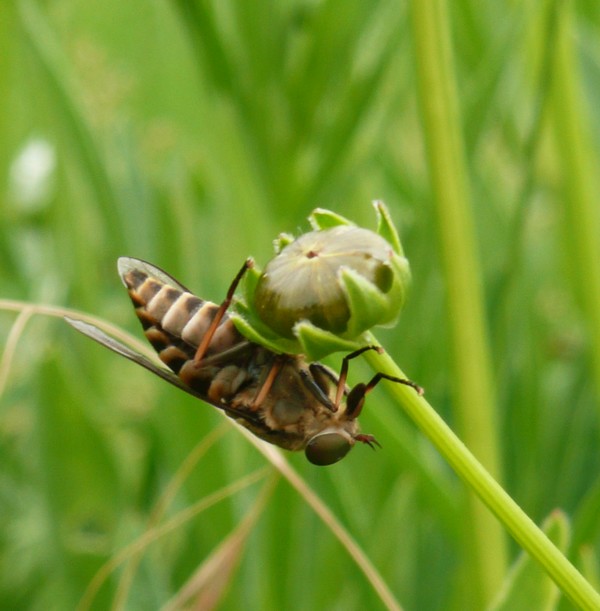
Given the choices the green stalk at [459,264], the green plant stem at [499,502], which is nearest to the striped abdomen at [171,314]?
the green stalk at [459,264]

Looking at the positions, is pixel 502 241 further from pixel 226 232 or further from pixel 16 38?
pixel 16 38

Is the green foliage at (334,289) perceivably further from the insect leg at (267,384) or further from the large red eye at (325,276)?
the insect leg at (267,384)

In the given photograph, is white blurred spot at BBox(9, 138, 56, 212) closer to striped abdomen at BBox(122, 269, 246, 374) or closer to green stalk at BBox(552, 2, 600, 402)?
green stalk at BBox(552, 2, 600, 402)

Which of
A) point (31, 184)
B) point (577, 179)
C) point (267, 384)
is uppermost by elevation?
point (31, 184)

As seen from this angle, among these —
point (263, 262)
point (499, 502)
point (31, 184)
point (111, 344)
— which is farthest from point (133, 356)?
point (31, 184)

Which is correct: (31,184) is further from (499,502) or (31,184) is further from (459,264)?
(499,502)

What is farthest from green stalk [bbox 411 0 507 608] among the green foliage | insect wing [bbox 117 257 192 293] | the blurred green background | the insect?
the green foliage

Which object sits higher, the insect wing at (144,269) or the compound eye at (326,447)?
the insect wing at (144,269)

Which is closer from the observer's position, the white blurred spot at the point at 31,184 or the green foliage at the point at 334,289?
the green foliage at the point at 334,289
